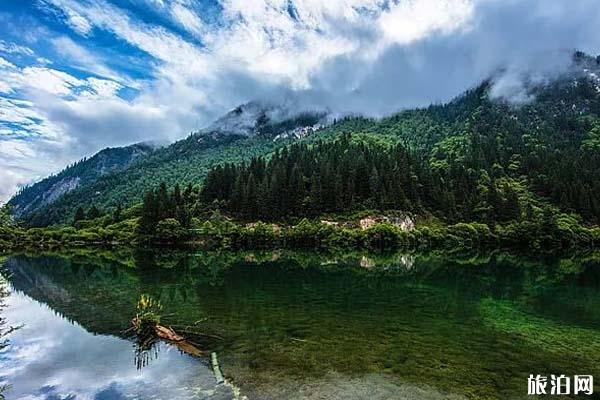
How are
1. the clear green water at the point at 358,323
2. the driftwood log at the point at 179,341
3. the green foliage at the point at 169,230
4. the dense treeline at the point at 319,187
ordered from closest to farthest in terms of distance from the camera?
the clear green water at the point at 358,323, the driftwood log at the point at 179,341, the green foliage at the point at 169,230, the dense treeline at the point at 319,187

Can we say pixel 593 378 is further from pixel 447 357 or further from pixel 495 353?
pixel 447 357

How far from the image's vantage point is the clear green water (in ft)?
63.2

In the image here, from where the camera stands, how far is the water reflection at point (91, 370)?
18188 millimetres

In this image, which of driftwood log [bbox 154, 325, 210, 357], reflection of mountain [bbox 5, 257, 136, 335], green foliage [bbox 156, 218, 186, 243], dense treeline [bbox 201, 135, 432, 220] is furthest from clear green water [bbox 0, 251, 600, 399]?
dense treeline [bbox 201, 135, 432, 220]

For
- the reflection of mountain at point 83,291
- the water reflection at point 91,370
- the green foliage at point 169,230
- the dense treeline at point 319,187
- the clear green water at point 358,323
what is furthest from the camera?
the dense treeline at point 319,187

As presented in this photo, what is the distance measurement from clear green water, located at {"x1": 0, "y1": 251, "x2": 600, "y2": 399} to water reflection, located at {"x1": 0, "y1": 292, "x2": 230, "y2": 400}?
235 millimetres

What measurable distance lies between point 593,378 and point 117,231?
137m

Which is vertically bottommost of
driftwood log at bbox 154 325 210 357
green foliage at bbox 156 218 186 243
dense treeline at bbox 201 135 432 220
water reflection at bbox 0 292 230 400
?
water reflection at bbox 0 292 230 400

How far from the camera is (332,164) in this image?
168750mm

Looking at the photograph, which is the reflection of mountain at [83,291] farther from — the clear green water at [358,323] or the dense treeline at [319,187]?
the dense treeline at [319,187]

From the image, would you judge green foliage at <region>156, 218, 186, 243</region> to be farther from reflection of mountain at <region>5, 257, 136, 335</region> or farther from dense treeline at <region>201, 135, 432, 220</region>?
reflection of mountain at <region>5, 257, 136, 335</region>

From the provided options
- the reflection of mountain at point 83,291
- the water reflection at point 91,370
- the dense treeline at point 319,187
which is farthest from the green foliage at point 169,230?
the water reflection at point 91,370

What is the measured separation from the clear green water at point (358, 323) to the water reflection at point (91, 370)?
0.23 meters

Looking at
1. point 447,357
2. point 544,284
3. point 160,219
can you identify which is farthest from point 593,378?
point 160,219
